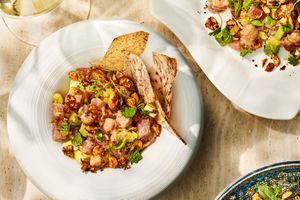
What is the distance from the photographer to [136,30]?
1.57 m

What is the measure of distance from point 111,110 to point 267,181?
46cm

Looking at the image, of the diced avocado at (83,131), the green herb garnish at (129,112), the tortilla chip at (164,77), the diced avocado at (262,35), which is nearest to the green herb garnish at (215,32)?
the diced avocado at (262,35)

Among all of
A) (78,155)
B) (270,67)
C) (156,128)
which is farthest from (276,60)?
(78,155)

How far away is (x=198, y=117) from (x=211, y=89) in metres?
0.17

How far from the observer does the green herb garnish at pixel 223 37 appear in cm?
167

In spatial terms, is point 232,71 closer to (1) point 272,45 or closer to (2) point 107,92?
(1) point 272,45

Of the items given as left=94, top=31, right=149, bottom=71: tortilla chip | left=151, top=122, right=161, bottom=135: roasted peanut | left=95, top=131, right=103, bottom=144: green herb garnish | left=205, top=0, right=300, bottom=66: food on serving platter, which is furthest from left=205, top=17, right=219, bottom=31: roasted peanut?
left=95, top=131, right=103, bottom=144: green herb garnish

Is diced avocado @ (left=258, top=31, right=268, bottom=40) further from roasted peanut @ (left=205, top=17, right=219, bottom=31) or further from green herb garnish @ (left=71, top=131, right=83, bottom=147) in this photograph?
green herb garnish @ (left=71, top=131, right=83, bottom=147)

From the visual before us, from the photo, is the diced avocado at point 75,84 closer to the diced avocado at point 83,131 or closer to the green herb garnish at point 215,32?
the diced avocado at point 83,131

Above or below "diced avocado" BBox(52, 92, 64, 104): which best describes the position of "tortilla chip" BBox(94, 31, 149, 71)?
above

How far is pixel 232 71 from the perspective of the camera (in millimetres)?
1650

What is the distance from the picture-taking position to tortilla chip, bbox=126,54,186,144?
4.88 ft

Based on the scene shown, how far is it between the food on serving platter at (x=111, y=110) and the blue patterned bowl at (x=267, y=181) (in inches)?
9.9

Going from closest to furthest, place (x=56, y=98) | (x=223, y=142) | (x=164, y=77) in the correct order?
(x=164, y=77) → (x=56, y=98) → (x=223, y=142)
